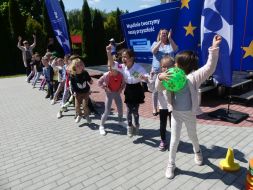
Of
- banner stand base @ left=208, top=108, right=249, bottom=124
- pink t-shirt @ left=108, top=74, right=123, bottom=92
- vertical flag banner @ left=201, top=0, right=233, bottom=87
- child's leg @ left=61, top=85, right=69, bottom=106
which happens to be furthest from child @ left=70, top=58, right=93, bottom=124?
banner stand base @ left=208, top=108, right=249, bottom=124

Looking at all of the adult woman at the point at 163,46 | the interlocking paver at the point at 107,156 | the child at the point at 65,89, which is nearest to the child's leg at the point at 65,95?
the child at the point at 65,89

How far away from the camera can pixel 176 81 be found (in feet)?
12.1

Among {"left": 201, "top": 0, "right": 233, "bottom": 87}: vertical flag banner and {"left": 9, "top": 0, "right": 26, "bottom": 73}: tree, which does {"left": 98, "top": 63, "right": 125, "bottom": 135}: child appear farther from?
{"left": 9, "top": 0, "right": 26, "bottom": 73}: tree

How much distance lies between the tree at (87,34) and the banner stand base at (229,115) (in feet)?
67.7

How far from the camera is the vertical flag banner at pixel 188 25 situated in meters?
6.71

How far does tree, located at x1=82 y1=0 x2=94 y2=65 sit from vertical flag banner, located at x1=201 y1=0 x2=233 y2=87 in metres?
21.0

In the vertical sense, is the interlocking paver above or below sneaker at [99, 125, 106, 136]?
below

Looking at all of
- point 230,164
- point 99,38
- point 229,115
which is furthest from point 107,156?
point 99,38

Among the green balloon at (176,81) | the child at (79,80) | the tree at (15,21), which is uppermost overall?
the tree at (15,21)

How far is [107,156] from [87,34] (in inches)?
883

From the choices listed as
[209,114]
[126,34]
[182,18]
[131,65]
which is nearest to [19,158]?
[131,65]

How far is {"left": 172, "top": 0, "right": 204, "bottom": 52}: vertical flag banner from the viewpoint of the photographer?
6.71 m

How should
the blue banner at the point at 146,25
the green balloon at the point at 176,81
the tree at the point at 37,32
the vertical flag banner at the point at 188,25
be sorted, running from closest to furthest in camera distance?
the green balloon at the point at 176,81 < the vertical flag banner at the point at 188,25 < the blue banner at the point at 146,25 < the tree at the point at 37,32

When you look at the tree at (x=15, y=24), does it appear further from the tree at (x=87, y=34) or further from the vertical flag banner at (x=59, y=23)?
the vertical flag banner at (x=59, y=23)
